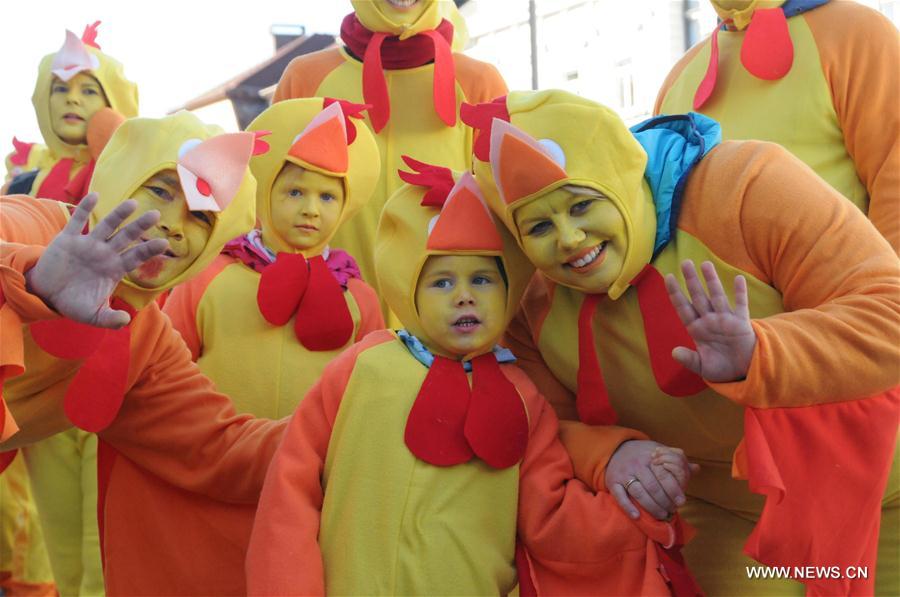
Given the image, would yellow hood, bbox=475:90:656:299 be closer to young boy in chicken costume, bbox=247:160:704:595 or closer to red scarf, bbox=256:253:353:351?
young boy in chicken costume, bbox=247:160:704:595

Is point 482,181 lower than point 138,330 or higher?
higher

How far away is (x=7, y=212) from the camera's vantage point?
2436 millimetres

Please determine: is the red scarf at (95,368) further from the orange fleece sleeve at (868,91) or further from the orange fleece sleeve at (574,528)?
the orange fleece sleeve at (868,91)

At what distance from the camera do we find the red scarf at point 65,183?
161 inches

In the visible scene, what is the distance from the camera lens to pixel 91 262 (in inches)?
83.4

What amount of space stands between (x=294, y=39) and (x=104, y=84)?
39.4 feet

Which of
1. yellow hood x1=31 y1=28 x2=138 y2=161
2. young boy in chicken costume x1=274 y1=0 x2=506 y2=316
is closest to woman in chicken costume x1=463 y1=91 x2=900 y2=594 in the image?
young boy in chicken costume x1=274 y1=0 x2=506 y2=316

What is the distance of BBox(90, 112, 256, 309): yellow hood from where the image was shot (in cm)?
243

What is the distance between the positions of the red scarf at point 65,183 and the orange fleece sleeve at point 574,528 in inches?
94.3

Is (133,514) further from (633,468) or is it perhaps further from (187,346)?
(633,468)

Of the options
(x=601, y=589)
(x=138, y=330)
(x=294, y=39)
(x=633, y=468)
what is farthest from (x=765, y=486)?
(x=294, y=39)

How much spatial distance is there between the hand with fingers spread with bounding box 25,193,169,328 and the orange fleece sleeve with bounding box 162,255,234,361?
2.87 ft

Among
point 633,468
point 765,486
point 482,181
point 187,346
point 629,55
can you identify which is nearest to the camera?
point 765,486

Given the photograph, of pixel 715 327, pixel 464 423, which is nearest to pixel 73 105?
pixel 464 423
